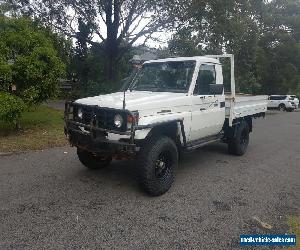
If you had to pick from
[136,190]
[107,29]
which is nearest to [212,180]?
[136,190]

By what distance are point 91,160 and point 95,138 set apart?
4.76ft

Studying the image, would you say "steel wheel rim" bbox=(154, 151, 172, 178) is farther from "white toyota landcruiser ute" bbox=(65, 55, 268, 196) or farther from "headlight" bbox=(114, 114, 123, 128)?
"headlight" bbox=(114, 114, 123, 128)

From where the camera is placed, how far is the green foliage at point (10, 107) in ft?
28.2

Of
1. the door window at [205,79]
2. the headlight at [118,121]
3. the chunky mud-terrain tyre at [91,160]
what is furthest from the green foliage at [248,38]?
the headlight at [118,121]

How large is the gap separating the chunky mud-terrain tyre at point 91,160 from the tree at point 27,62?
401cm

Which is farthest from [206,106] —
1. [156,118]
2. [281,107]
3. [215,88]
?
[281,107]

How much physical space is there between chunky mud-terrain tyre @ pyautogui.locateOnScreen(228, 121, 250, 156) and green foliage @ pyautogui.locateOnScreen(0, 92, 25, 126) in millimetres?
5830

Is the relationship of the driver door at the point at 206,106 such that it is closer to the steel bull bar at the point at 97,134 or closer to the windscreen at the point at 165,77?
the windscreen at the point at 165,77

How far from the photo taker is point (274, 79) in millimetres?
34125

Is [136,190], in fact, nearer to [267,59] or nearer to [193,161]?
[193,161]

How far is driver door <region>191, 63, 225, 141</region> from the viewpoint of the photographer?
6027mm

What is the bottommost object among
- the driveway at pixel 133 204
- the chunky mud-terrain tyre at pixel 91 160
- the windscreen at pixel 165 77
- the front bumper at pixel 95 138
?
the driveway at pixel 133 204

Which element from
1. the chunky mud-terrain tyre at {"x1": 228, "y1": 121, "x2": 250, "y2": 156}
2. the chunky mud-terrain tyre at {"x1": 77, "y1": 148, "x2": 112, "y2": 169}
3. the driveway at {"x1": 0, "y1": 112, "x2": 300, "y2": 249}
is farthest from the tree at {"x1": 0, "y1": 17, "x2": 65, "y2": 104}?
the chunky mud-terrain tyre at {"x1": 228, "y1": 121, "x2": 250, "y2": 156}

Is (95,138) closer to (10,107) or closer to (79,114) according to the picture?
(79,114)
